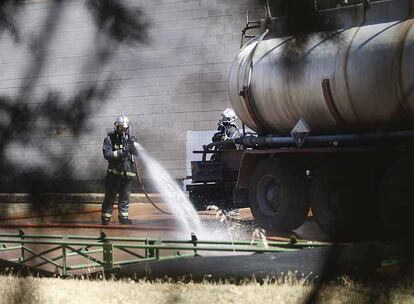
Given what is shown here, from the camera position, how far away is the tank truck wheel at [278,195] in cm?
657

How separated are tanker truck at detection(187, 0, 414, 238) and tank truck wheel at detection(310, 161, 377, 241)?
1cm

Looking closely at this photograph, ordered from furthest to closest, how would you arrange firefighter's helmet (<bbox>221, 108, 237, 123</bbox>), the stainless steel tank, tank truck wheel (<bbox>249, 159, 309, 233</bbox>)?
tank truck wheel (<bbox>249, 159, 309, 233</bbox>)
the stainless steel tank
firefighter's helmet (<bbox>221, 108, 237, 123</bbox>)

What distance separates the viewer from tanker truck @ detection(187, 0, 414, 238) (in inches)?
155

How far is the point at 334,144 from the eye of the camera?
19.4 feet

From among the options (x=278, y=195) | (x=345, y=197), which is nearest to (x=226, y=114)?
(x=345, y=197)

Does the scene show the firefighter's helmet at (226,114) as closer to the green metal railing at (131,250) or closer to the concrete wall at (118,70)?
the concrete wall at (118,70)

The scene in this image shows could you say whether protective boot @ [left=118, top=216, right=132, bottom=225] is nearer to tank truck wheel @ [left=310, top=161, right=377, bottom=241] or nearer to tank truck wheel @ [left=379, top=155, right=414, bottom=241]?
tank truck wheel @ [left=310, top=161, right=377, bottom=241]

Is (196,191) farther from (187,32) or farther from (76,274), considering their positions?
(187,32)

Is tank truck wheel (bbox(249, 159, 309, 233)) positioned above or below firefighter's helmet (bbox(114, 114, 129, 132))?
below

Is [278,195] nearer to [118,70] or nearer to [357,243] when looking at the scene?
[357,243]

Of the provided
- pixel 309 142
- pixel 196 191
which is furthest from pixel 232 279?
pixel 196 191

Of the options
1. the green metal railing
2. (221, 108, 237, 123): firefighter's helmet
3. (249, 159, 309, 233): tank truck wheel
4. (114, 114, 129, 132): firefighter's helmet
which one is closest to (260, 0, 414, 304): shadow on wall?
(221, 108, 237, 123): firefighter's helmet

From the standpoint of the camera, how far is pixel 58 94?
1.27 metres

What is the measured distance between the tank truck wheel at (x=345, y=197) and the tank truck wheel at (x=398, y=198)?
0.28 feet
